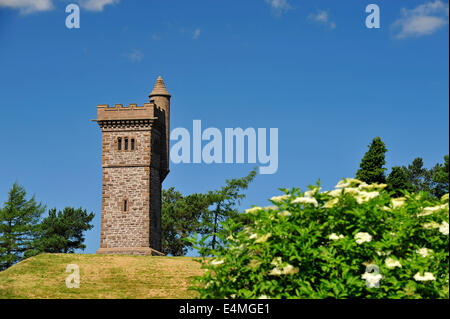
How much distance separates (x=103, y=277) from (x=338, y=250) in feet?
87.0

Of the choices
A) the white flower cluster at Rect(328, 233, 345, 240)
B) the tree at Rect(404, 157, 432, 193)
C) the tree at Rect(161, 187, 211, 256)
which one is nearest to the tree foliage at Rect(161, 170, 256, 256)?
the tree at Rect(161, 187, 211, 256)

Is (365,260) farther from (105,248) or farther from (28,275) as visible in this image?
(105,248)

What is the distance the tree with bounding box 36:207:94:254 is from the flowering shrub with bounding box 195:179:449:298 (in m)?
54.4

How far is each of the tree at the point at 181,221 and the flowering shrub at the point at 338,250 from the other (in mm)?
54229

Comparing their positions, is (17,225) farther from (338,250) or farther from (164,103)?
(338,250)

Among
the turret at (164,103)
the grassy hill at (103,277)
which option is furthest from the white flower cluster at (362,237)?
the turret at (164,103)

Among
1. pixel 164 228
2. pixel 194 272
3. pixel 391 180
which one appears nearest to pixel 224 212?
pixel 164 228

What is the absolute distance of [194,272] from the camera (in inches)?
1518

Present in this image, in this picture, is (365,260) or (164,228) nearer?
(365,260)

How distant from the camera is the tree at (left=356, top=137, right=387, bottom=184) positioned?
46719 mm

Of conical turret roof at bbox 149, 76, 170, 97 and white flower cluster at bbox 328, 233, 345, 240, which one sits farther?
conical turret roof at bbox 149, 76, 170, 97

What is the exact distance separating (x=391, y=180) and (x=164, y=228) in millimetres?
29932

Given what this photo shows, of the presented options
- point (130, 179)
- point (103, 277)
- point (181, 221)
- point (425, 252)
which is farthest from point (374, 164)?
point (425, 252)

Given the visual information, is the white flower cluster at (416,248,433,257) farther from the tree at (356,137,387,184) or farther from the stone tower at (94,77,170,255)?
the stone tower at (94,77,170,255)
